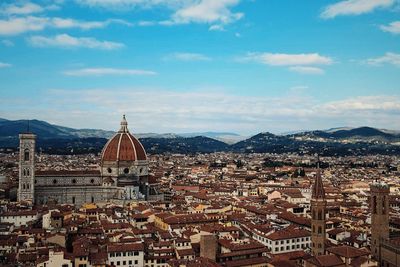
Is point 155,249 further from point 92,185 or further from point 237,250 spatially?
point 92,185

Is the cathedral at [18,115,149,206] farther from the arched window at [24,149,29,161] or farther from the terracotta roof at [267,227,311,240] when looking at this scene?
the terracotta roof at [267,227,311,240]

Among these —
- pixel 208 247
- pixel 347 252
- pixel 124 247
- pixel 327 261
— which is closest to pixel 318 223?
pixel 347 252

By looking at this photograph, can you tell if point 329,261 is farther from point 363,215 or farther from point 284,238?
point 363,215

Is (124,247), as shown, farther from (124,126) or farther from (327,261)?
(124,126)

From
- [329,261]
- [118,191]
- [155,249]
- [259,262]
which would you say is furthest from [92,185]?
[329,261]

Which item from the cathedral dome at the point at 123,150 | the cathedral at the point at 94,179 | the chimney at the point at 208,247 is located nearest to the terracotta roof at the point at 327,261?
the chimney at the point at 208,247

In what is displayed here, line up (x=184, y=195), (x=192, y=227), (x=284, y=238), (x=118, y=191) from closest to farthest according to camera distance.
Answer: (x=284, y=238), (x=192, y=227), (x=118, y=191), (x=184, y=195)

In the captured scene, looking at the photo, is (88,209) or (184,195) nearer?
(88,209)

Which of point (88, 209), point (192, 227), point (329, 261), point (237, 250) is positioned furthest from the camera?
point (88, 209)
